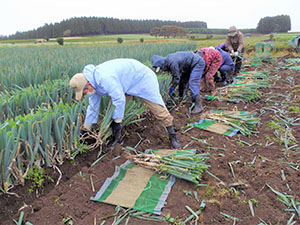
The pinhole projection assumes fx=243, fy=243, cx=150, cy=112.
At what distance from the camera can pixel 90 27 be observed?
117 feet

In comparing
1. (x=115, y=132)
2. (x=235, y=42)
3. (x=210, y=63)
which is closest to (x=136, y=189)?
(x=115, y=132)

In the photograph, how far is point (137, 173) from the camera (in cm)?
221

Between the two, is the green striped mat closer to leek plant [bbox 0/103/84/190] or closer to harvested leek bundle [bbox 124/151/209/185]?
harvested leek bundle [bbox 124/151/209/185]

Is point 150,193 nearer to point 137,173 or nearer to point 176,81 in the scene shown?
point 137,173

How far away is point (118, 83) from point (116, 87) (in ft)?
0.29

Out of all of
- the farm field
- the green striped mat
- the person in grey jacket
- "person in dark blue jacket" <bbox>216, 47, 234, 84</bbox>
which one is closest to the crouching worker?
the farm field

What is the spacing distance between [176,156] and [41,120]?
3.84 ft

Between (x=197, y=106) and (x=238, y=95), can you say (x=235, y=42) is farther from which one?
(x=197, y=106)

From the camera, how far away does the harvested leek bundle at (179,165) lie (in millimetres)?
2044

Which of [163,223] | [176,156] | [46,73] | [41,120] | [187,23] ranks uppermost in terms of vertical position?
[187,23]

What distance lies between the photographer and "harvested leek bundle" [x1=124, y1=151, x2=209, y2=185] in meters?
2.04

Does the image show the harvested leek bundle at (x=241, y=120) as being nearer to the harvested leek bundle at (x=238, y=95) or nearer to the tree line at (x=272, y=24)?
the harvested leek bundle at (x=238, y=95)

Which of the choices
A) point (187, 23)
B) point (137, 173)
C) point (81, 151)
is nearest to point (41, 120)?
point (81, 151)

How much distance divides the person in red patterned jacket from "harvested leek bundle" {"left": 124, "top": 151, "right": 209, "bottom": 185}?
10.5ft
